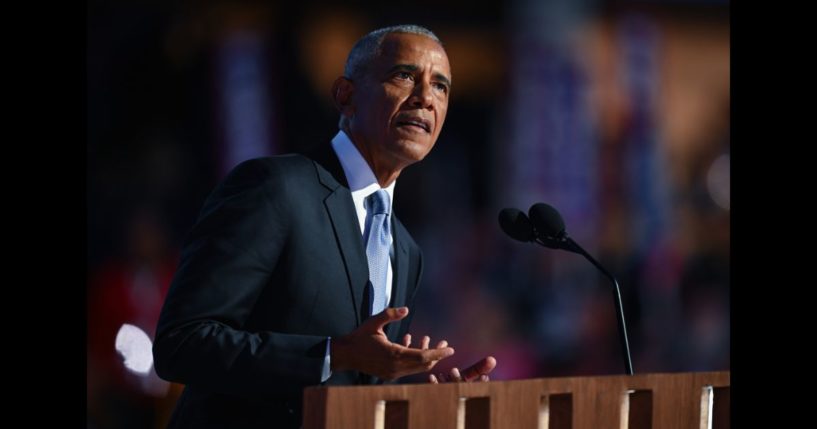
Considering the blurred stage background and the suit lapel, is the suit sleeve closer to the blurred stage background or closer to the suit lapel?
the suit lapel

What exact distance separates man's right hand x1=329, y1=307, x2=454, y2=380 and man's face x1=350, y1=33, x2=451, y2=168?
20.9 inches

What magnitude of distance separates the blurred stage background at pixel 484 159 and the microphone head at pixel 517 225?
9.46ft

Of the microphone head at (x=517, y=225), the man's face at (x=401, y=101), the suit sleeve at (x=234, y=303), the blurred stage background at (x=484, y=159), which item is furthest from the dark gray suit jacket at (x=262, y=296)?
the blurred stage background at (x=484, y=159)

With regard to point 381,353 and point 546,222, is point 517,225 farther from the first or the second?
point 381,353

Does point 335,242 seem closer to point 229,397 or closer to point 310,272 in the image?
point 310,272

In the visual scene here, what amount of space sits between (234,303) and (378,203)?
41 centimetres

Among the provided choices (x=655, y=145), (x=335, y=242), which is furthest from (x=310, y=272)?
(x=655, y=145)

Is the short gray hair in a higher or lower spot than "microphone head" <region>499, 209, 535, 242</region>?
higher

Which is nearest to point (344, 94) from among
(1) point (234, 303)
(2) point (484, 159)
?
(1) point (234, 303)

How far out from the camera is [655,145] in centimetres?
601

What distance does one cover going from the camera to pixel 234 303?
1826mm

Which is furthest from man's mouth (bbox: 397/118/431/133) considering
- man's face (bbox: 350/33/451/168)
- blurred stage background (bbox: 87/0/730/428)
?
blurred stage background (bbox: 87/0/730/428)

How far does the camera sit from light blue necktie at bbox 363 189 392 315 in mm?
2072

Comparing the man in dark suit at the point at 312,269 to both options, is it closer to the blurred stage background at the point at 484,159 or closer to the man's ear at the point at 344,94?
the man's ear at the point at 344,94
